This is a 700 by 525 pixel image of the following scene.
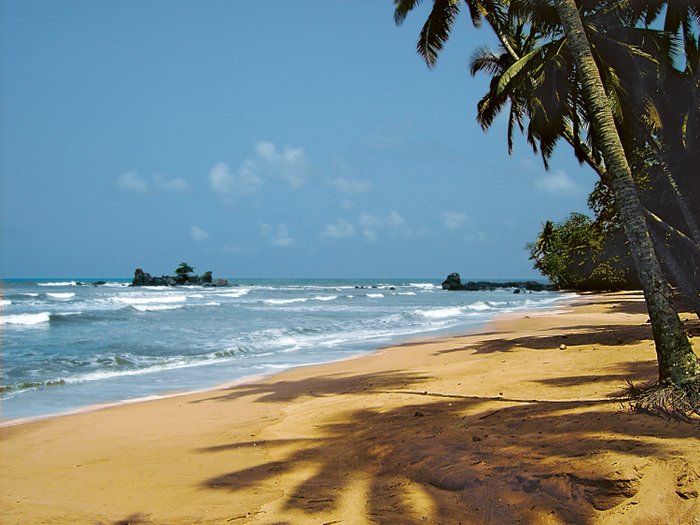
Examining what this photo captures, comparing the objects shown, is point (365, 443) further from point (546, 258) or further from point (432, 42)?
point (546, 258)

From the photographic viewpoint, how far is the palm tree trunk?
17.2ft

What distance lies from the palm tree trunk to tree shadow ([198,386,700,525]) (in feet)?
2.54

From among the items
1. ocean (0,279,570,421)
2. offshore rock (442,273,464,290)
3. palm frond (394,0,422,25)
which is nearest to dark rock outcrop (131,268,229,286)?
offshore rock (442,273,464,290)

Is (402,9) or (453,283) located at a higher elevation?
(402,9)

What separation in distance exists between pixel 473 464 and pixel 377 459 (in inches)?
35.9

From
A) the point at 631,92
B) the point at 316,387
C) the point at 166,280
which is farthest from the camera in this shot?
the point at 166,280

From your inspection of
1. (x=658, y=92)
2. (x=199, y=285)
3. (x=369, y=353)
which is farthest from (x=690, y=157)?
(x=199, y=285)

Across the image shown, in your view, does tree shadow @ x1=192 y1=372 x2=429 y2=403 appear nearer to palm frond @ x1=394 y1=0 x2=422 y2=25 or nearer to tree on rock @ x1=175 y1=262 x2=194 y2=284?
palm frond @ x1=394 y1=0 x2=422 y2=25

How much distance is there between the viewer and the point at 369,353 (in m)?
14.2

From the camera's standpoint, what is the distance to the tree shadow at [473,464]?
3.59 metres

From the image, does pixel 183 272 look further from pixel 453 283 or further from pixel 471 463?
pixel 471 463

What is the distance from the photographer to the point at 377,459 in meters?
4.78

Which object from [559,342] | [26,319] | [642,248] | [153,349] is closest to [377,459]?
[642,248]

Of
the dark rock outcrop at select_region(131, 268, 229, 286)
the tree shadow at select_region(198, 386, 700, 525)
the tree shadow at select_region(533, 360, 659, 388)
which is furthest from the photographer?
the dark rock outcrop at select_region(131, 268, 229, 286)
